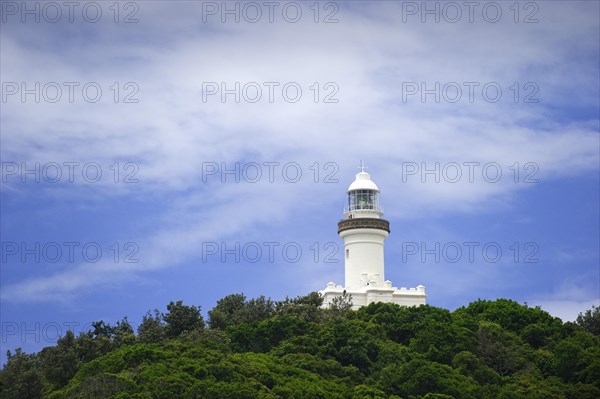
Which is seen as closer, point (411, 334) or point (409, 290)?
point (411, 334)

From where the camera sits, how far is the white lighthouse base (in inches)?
3103

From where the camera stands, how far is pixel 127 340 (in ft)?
236

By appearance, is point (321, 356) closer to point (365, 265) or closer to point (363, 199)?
point (365, 265)

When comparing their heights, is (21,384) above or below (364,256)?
below

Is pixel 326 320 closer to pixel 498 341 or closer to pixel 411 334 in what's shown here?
pixel 411 334

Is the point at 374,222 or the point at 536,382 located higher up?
the point at 374,222

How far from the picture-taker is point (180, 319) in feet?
245

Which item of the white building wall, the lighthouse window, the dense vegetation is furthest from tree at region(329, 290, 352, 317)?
the lighthouse window

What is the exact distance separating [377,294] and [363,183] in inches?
292

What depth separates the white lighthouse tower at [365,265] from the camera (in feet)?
260

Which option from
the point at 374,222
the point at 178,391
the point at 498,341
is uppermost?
the point at 374,222

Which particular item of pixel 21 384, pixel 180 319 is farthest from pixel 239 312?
pixel 21 384

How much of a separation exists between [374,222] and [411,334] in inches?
338

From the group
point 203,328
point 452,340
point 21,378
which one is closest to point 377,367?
point 452,340
